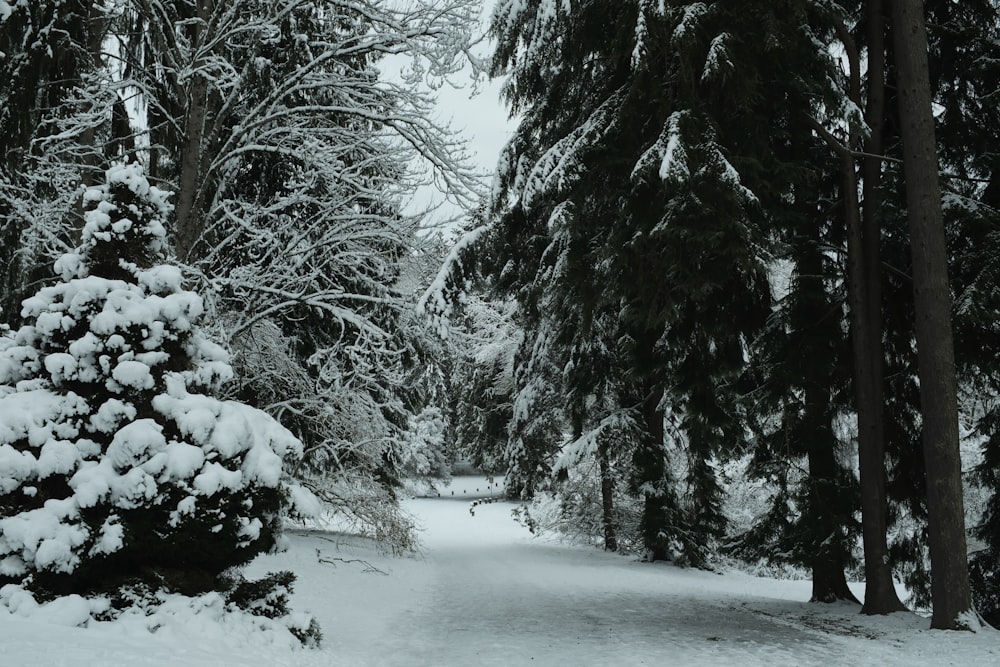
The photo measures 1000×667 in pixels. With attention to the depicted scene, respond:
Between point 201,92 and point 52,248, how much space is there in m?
2.68

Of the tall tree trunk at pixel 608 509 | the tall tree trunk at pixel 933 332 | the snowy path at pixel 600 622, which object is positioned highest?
the tall tree trunk at pixel 933 332

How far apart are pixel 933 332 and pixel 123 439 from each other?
27.7 ft

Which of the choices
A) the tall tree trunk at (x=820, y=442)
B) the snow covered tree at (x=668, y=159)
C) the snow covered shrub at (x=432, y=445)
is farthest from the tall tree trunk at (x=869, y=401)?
the snow covered shrub at (x=432, y=445)

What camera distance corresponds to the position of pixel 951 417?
8.77 meters

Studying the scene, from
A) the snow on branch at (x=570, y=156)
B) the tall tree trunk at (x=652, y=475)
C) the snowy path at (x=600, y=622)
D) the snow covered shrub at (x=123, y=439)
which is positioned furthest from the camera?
the tall tree trunk at (x=652, y=475)

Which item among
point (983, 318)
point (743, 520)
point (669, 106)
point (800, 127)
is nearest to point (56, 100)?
point (669, 106)

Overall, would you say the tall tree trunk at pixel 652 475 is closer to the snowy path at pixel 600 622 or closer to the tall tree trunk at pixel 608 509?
the snowy path at pixel 600 622

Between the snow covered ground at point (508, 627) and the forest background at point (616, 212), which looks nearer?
the snow covered ground at point (508, 627)

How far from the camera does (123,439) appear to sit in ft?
20.1

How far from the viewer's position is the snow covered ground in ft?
18.5

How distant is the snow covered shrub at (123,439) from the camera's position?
234 inches

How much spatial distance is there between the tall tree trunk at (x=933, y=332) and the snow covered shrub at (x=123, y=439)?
6.99 metres

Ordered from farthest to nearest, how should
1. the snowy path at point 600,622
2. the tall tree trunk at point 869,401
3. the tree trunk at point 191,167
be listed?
the tall tree trunk at point 869,401, the tree trunk at point 191,167, the snowy path at point 600,622

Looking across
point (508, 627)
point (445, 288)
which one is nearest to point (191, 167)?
point (445, 288)
